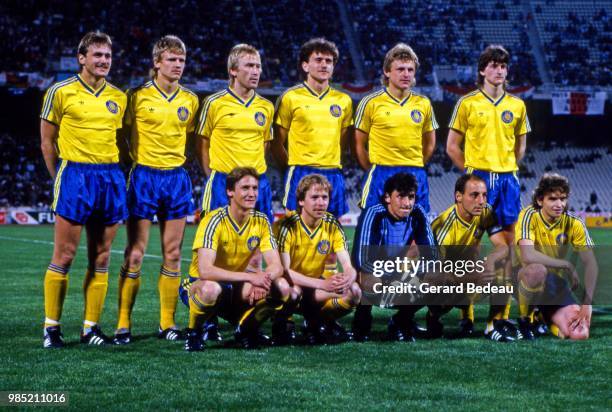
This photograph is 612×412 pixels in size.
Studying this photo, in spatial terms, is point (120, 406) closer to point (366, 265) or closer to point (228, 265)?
point (228, 265)

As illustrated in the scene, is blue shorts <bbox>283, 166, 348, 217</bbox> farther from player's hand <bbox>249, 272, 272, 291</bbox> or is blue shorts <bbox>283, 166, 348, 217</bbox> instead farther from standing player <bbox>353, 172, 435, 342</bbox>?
player's hand <bbox>249, 272, 272, 291</bbox>

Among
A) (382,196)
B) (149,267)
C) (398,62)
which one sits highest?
(398,62)

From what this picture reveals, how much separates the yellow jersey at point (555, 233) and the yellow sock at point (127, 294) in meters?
2.59

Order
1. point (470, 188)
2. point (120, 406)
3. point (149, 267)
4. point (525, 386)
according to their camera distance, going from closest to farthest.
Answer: point (120, 406) → point (525, 386) → point (470, 188) → point (149, 267)

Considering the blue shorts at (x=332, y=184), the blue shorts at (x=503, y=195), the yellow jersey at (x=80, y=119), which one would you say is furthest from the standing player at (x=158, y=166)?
the blue shorts at (x=503, y=195)

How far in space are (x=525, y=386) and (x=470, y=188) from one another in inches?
70.7

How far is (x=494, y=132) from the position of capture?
6438 millimetres

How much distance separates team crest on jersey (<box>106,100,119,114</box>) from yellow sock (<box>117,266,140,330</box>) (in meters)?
1.06

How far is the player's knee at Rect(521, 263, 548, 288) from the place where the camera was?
5781mm

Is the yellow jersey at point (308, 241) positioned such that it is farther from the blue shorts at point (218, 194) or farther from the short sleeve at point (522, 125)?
the short sleeve at point (522, 125)

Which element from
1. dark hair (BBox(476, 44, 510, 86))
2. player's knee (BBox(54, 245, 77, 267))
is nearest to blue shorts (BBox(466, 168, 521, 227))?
dark hair (BBox(476, 44, 510, 86))

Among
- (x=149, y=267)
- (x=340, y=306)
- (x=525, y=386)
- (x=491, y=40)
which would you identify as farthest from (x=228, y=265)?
(x=491, y=40)

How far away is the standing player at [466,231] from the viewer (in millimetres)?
5809

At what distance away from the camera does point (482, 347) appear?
215 inches
